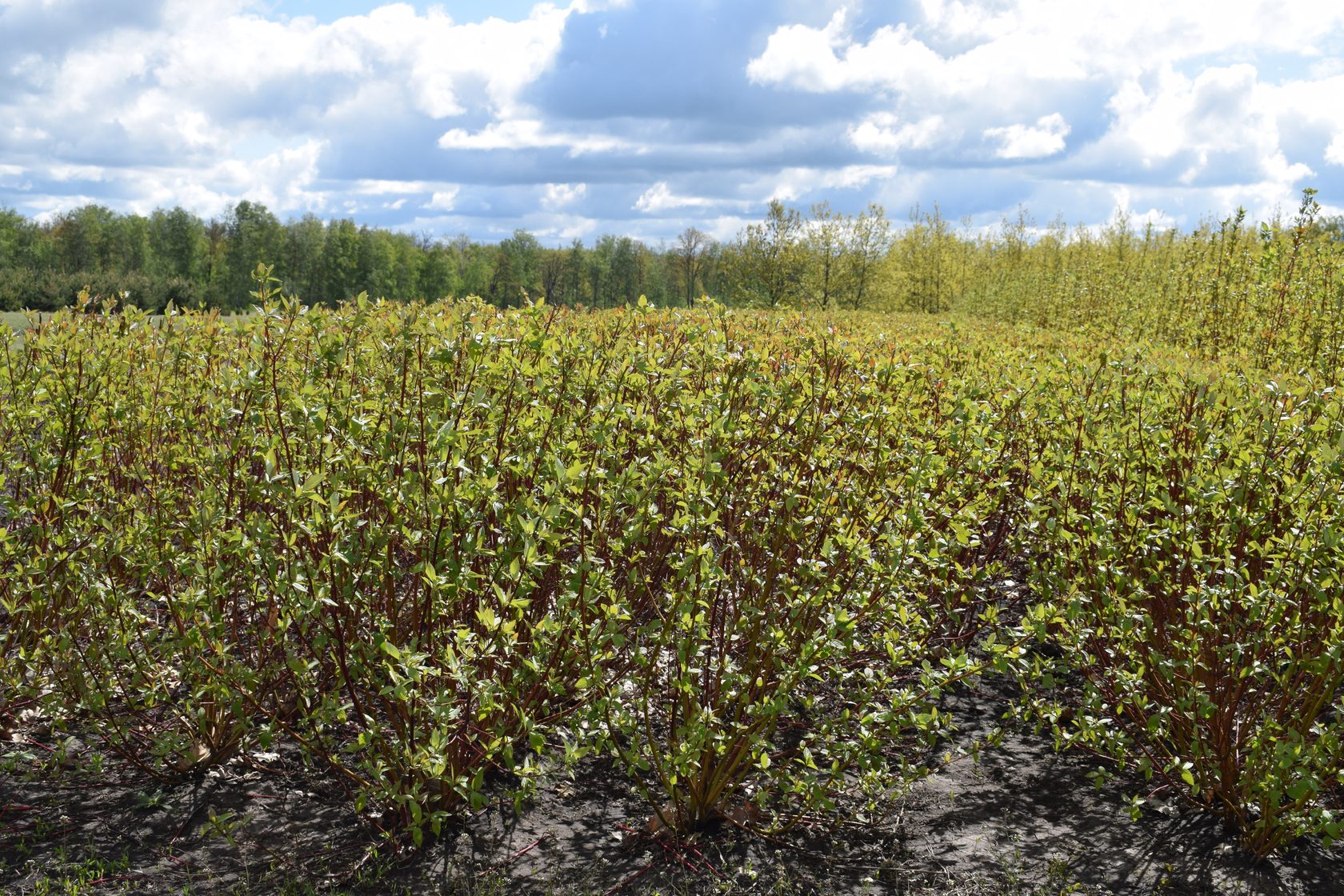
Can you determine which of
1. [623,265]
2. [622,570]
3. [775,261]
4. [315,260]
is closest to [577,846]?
[622,570]

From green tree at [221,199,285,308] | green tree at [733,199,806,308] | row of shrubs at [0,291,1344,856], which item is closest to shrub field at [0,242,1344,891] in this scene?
row of shrubs at [0,291,1344,856]

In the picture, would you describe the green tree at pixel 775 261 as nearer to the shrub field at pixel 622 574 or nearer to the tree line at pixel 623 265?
the tree line at pixel 623 265

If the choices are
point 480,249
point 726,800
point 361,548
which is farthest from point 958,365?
point 480,249

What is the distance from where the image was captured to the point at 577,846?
2998mm

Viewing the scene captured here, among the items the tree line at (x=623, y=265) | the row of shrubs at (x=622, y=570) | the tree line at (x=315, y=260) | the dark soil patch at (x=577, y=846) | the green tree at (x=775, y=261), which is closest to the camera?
the row of shrubs at (x=622, y=570)

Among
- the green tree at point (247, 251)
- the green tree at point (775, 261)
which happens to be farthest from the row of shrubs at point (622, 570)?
the green tree at point (247, 251)

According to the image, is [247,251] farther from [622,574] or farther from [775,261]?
[622,574]

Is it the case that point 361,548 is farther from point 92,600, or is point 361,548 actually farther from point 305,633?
point 92,600

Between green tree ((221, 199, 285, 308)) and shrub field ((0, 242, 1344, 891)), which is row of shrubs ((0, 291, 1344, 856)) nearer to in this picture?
shrub field ((0, 242, 1344, 891))

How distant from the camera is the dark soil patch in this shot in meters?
2.86

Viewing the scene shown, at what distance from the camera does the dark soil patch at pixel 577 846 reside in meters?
2.86

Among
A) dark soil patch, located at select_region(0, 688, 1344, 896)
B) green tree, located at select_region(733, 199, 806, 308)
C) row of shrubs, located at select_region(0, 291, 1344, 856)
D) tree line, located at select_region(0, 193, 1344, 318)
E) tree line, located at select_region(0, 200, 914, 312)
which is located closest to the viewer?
row of shrubs, located at select_region(0, 291, 1344, 856)

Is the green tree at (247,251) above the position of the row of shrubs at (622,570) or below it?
above

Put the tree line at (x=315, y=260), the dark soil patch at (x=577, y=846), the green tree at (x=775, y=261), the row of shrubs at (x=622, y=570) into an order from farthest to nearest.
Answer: the tree line at (x=315, y=260) → the green tree at (x=775, y=261) → the dark soil patch at (x=577, y=846) → the row of shrubs at (x=622, y=570)
